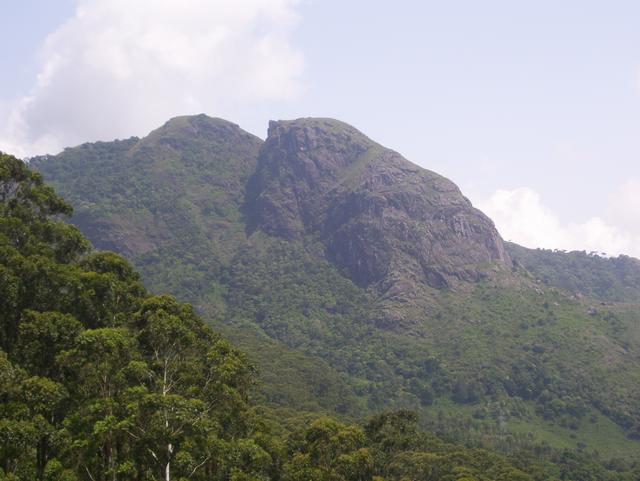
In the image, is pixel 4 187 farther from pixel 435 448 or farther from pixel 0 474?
pixel 435 448

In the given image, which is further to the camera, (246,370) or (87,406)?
Answer: (246,370)

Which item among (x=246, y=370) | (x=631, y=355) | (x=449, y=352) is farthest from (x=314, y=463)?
(x=631, y=355)

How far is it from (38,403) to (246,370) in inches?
590

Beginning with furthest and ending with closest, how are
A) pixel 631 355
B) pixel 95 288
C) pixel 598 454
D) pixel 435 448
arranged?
pixel 631 355 → pixel 598 454 → pixel 435 448 → pixel 95 288

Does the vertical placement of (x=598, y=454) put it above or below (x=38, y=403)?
above

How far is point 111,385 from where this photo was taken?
97.3ft

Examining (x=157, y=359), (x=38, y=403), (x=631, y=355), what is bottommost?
(x=38, y=403)

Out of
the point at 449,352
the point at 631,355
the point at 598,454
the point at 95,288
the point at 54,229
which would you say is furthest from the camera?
the point at 449,352

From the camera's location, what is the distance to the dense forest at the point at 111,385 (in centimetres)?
2638

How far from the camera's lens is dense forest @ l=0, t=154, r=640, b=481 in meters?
26.4

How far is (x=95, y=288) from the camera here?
3722 centimetres

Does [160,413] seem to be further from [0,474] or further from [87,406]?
[0,474]

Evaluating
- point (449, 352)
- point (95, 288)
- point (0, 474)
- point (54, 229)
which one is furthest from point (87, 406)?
point (449, 352)

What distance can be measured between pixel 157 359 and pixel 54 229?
659 inches
